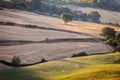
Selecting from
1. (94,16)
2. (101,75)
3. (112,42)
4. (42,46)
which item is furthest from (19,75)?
(94,16)

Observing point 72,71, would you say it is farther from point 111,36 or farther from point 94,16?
point 94,16

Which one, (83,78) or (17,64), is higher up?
(83,78)

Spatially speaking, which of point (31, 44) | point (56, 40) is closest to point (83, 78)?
point (31, 44)

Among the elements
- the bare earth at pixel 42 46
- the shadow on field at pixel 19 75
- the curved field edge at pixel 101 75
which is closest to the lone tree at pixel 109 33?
the bare earth at pixel 42 46

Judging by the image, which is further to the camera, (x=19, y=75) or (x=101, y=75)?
(x=19, y=75)

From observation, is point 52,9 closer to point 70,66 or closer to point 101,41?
point 101,41

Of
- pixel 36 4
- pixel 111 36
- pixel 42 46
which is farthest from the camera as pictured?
pixel 36 4

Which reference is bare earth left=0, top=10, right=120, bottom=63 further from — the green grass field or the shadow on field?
the shadow on field

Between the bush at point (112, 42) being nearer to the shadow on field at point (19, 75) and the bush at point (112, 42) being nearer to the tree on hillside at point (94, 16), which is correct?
the shadow on field at point (19, 75)
